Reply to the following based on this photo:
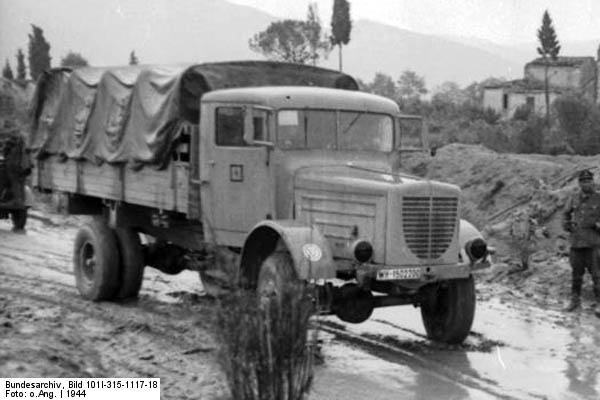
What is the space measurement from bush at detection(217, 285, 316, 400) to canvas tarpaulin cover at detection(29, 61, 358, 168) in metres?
4.65

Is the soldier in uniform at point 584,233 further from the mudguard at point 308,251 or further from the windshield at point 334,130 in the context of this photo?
the mudguard at point 308,251

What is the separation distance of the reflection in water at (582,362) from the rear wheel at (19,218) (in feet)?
35.3

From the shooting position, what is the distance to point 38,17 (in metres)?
156

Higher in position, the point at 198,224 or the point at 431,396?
the point at 198,224

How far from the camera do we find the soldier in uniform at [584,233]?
1077 centimetres

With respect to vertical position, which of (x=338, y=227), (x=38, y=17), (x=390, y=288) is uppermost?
(x=38, y=17)

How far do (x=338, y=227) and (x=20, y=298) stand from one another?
13.4ft

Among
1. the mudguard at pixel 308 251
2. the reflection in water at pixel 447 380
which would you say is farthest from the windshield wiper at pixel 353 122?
the reflection in water at pixel 447 380

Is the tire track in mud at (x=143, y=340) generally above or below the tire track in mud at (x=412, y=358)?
above

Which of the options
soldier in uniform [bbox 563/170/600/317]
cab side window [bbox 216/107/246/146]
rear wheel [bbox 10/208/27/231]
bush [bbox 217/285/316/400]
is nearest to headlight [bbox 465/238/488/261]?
cab side window [bbox 216/107/246/146]

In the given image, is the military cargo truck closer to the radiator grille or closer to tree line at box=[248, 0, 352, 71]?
the radiator grille

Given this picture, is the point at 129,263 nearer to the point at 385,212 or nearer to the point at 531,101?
the point at 385,212

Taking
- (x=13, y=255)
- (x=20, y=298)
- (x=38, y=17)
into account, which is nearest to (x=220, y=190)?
(x=20, y=298)

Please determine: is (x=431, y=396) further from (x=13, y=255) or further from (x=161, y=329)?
(x=13, y=255)
